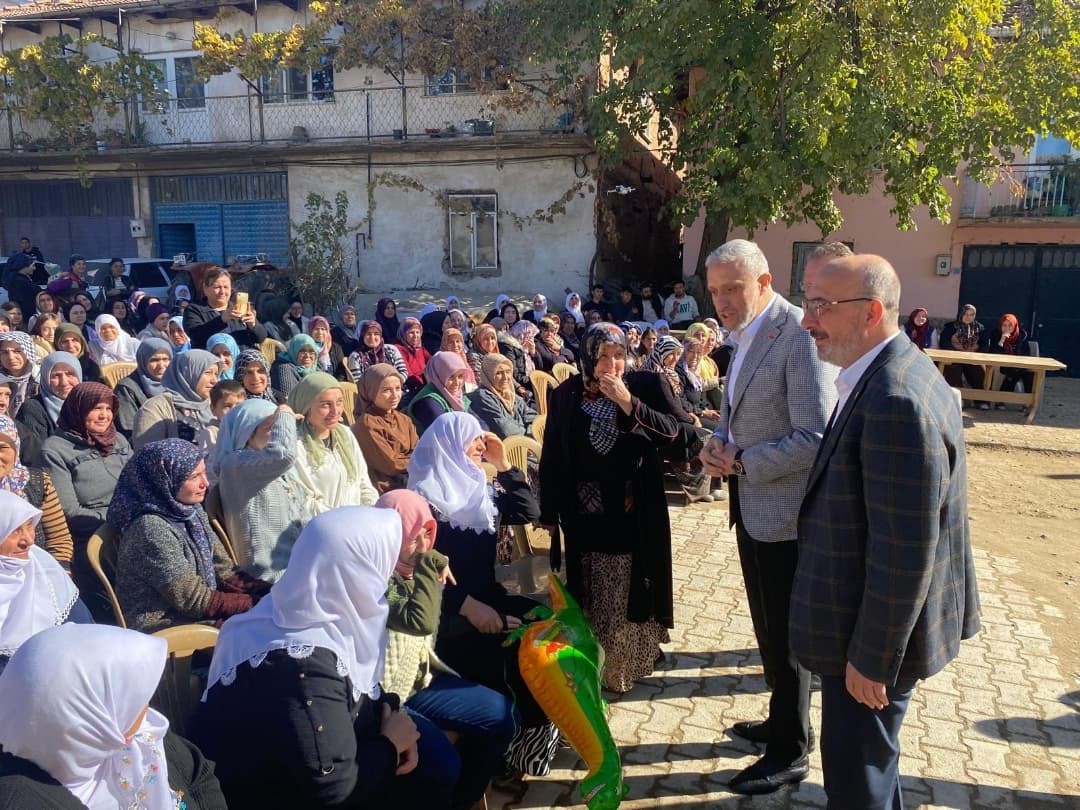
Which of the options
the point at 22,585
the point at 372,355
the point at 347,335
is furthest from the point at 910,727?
the point at 347,335

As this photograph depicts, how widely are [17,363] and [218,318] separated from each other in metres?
2.26

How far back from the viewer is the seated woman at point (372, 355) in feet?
24.5

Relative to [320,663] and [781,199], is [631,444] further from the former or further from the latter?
[781,199]

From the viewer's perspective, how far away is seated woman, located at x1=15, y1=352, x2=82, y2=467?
15.9ft

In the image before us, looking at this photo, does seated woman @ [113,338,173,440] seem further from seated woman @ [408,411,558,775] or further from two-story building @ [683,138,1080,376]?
two-story building @ [683,138,1080,376]

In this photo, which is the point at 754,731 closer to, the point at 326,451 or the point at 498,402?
the point at 326,451

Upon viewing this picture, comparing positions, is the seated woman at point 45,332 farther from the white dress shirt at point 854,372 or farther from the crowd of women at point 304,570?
the white dress shirt at point 854,372

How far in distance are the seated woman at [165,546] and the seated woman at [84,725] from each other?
115cm

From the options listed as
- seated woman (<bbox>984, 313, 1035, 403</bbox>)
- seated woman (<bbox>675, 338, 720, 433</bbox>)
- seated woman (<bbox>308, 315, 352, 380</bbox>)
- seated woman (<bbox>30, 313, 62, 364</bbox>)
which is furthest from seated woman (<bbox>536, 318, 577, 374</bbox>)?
seated woman (<bbox>984, 313, 1035, 403</bbox>)

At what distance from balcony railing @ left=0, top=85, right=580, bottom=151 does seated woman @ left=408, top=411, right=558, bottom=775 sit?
11.5 m

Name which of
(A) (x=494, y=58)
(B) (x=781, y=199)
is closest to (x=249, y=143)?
(A) (x=494, y=58)

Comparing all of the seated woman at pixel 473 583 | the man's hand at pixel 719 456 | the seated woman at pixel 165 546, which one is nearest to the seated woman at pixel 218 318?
the seated woman at pixel 165 546

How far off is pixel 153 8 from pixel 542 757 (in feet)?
56.0

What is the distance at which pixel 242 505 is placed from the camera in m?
3.54
